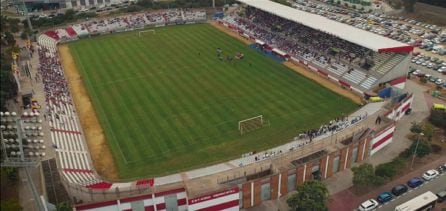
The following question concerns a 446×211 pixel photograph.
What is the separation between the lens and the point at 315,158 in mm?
42031

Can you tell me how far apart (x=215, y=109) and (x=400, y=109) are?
84.8 feet

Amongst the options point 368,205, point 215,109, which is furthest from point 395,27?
point 368,205

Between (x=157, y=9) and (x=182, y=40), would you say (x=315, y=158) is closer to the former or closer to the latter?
(x=182, y=40)

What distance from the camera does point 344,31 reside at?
67.1m

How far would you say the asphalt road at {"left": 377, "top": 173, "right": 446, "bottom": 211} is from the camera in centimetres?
3956

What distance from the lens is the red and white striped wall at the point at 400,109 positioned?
167 feet

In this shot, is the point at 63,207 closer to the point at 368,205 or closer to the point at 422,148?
the point at 368,205

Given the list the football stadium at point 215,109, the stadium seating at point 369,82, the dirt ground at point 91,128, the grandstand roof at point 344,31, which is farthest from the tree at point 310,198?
the grandstand roof at point 344,31

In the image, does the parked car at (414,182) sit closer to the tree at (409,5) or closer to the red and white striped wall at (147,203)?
the red and white striped wall at (147,203)

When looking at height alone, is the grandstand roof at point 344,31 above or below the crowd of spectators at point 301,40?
above

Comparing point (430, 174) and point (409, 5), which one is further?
point (409, 5)

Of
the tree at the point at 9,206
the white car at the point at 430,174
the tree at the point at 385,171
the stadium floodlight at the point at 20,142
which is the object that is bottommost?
the white car at the point at 430,174

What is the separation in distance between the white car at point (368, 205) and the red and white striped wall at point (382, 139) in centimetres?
898

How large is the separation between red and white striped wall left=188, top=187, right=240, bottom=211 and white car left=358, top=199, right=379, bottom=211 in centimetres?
1242
